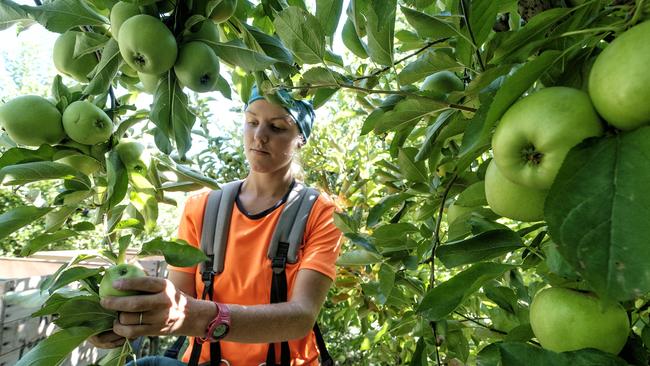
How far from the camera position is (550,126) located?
485 millimetres

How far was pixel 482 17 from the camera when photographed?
2.41 feet

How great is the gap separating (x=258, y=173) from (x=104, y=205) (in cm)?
139

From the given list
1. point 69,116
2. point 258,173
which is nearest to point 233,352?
point 258,173

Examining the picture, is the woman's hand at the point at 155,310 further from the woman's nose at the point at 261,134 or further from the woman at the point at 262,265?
the woman's nose at the point at 261,134

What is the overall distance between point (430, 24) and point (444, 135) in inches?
9.0

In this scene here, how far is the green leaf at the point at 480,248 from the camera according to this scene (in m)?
0.76

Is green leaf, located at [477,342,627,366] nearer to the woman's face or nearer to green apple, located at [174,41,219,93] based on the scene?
green apple, located at [174,41,219,93]

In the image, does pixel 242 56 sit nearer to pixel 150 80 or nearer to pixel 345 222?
pixel 150 80

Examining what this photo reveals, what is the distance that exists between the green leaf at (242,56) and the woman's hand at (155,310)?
0.52m

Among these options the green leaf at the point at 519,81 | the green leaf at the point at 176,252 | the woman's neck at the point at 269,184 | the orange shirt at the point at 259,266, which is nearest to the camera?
the green leaf at the point at 519,81

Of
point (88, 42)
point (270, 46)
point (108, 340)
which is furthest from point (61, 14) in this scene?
point (108, 340)

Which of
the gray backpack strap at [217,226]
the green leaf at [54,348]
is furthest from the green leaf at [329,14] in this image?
the gray backpack strap at [217,226]

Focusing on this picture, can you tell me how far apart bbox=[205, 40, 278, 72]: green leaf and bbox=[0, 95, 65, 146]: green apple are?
1.21 ft

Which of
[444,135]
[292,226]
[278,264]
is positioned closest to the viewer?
[444,135]
